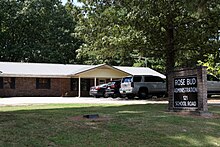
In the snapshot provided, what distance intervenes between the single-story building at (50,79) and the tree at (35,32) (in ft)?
40.6

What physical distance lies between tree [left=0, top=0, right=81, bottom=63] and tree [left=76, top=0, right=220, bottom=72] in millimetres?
26047

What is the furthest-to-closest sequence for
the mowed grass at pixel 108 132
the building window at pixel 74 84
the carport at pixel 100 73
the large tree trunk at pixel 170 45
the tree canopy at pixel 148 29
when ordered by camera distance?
the building window at pixel 74 84 < the carport at pixel 100 73 < the large tree trunk at pixel 170 45 < the tree canopy at pixel 148 29 < the mowed grass at pixel 108 132

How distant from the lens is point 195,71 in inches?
485

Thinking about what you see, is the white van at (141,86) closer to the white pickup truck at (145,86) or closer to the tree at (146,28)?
the white pickup truck at (145,86)

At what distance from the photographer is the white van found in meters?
25.8

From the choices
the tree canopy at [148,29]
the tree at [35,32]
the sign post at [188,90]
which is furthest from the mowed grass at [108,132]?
the tree at [35,32]

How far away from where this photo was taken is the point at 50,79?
113ft

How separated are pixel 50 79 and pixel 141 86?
39.0ft

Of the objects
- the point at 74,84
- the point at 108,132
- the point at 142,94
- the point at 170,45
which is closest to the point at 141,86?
the point at 142,94

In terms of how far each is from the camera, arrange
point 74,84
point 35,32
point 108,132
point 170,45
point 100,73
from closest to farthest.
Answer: point 108,132, point 170,45, point 100,73, point 74,84, point 35,32

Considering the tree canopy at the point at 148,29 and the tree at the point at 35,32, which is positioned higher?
the tree at the point at 35,32

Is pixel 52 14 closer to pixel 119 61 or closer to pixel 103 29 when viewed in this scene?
pixel 119 61

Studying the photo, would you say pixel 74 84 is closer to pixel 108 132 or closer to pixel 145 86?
pixel 145 86

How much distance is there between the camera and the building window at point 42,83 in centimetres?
3388
